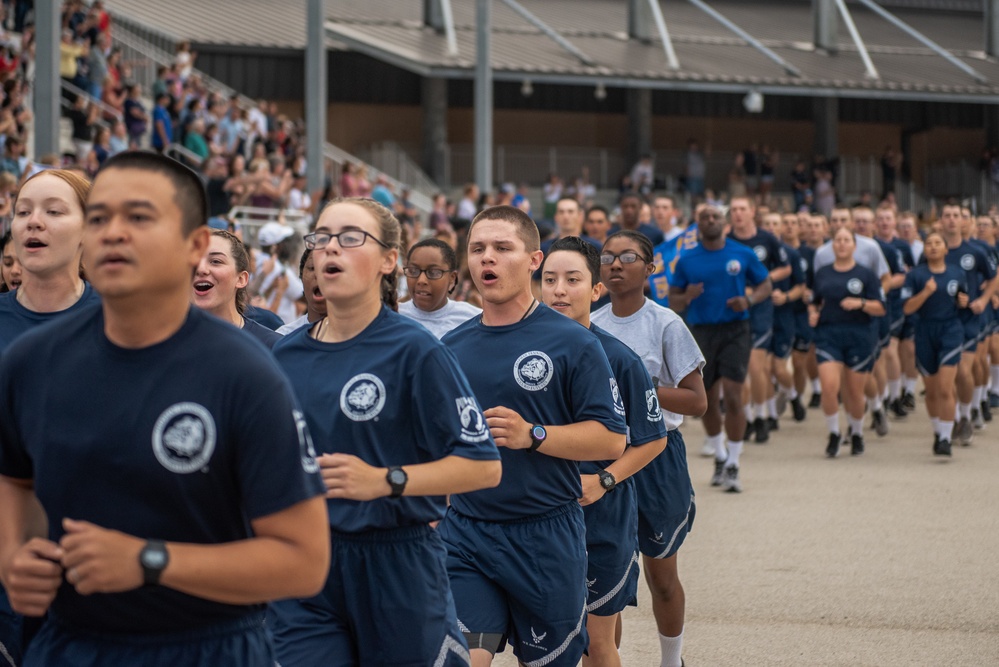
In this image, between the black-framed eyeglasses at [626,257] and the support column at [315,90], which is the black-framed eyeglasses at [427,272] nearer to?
the black-framed eyeglasses at [626,257]

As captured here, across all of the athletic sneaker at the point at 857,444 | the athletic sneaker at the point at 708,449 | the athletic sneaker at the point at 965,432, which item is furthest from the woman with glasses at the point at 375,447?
the athletic sneaker at the point at 965,432

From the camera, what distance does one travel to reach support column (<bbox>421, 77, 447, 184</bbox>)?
36312mm

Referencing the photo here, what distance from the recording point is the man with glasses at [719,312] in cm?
1256

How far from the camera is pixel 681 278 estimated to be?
13000mm

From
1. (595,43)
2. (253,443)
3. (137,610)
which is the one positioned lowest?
(137,610)

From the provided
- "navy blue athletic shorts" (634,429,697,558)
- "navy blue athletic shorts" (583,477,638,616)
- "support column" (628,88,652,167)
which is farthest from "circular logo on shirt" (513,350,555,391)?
"support column" (628,88,652,167)

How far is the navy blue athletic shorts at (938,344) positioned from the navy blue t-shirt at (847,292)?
1110 millimetres

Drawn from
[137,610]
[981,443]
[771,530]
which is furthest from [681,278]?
[137,610]

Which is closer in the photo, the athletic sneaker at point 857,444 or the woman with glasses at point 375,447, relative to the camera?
the woman with glasses at point 375,447

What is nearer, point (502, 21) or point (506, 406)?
point (506, 406)

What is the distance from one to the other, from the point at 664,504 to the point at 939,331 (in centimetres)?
887

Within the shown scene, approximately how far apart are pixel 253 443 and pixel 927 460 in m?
12.5

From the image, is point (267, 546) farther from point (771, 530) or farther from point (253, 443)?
point (771, 530)

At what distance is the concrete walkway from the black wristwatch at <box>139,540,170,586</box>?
4797mm
